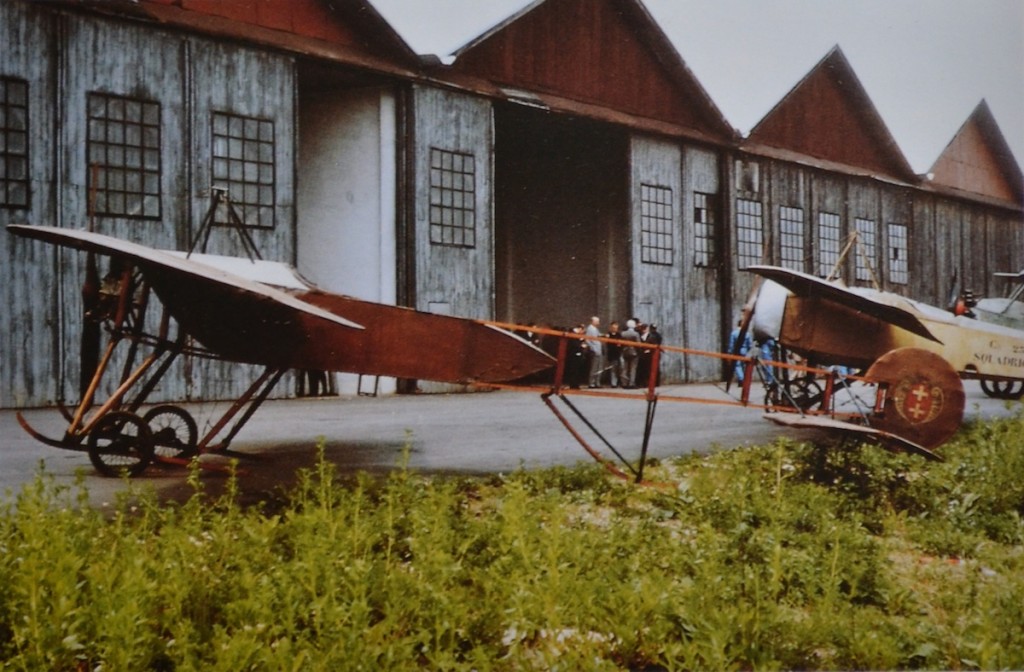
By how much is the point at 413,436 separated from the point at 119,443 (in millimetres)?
2958

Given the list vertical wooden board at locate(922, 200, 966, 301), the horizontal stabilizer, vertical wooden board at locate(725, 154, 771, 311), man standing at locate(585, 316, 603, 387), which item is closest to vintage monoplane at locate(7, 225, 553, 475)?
the horizontal stabilizer

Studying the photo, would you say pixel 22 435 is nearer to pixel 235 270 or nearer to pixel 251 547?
A: pixel 235 270

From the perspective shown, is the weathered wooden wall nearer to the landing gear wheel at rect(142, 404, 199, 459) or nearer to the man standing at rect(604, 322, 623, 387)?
the man standing at rect(604, 322, 623, 387)

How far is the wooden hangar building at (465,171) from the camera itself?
7852 mm

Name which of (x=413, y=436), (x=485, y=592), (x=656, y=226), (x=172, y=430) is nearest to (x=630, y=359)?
(x=656, y=226)

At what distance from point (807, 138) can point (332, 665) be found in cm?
964

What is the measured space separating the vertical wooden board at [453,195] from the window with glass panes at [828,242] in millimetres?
4887

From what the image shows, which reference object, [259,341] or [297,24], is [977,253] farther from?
[297,24]

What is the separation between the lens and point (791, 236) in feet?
36.6

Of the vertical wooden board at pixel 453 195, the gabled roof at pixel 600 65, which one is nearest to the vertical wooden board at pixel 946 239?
the gabled roof at pixel 600 65

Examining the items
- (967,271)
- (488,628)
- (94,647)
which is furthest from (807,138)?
(94,647)

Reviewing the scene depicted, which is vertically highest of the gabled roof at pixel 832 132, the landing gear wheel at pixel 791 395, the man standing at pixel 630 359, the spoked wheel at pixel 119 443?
the gabled roof at pixel 832 132

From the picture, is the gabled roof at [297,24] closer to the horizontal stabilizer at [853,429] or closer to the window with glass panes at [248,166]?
the window with glass panes at [248,166]

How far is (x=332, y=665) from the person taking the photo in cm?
282
